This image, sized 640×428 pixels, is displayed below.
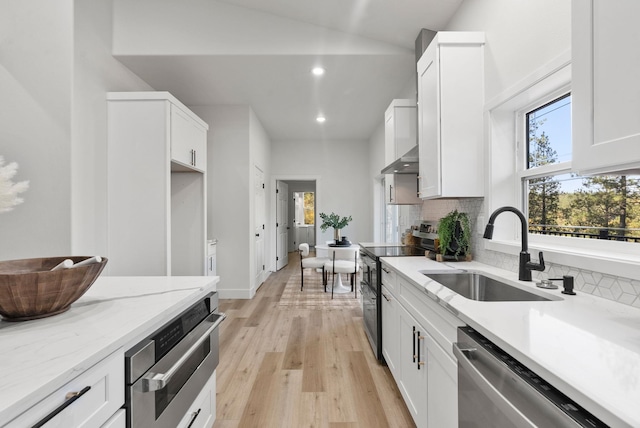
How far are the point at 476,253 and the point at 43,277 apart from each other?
233 cm

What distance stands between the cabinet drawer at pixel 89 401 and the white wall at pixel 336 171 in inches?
225

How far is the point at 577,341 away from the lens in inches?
31.0

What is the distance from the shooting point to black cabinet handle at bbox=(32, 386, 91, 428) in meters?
0.60

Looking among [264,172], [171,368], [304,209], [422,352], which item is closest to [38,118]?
[171,368]

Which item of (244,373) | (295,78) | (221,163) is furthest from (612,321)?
(221,163)

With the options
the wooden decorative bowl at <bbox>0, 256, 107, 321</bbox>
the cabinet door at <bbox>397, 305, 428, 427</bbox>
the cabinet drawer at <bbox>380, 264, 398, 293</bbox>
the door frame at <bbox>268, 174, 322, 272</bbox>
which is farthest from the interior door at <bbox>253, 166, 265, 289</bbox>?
the wooden decorative bowl at <bbox>0, 256, 107, 321</bbox>

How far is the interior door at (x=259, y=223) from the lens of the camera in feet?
16.2

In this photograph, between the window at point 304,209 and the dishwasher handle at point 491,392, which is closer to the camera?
the dishwasher handle at point 491,392

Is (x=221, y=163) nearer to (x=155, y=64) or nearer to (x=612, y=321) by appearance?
(x=155, y=64)

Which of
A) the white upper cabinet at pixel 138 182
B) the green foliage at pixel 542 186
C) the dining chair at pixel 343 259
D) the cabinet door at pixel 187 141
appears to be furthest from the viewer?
the dining chair at pixel 343 259

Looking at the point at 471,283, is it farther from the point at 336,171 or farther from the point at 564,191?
the point at 336,171

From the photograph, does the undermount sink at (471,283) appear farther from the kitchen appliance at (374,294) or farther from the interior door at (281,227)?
the interior door at (281,227)

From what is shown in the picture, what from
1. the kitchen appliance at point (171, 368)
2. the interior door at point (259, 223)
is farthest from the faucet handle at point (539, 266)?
the interior door at point (259, 223)

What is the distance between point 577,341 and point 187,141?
11.0ft
